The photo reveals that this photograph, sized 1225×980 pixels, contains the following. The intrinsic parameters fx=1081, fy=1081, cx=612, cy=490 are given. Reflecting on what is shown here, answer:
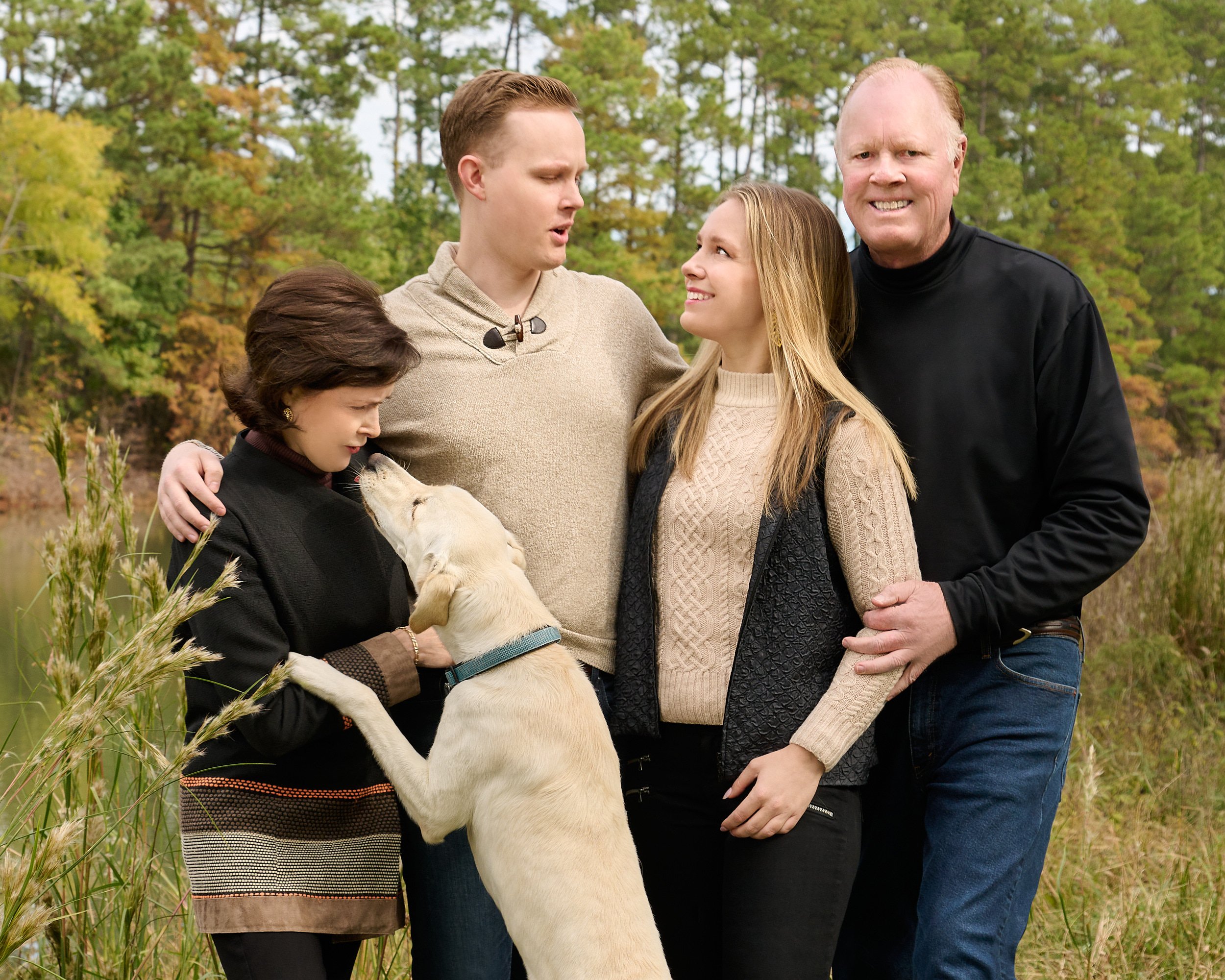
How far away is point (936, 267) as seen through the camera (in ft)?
10.5

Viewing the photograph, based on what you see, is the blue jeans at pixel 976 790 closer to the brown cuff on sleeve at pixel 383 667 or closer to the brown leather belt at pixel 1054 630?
the brown leather belt at pixel 1054 630

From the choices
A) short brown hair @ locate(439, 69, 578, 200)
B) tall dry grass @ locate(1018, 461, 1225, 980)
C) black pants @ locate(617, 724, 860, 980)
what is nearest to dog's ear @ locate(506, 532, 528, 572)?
black pants @ locate(617, 724, 860, 980)

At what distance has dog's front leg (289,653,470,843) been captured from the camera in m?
2.57

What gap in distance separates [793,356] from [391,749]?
1526 millimetres

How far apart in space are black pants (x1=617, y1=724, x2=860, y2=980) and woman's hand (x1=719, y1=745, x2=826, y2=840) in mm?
40

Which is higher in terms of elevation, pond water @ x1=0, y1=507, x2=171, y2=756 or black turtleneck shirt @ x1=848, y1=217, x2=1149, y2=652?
black turtleneck shirt @ x1=848, y1=217, x2=1149, y2=652

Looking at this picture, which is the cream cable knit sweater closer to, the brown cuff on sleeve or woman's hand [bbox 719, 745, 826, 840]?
woman's hand [bbox 719, 745, 826, 840]

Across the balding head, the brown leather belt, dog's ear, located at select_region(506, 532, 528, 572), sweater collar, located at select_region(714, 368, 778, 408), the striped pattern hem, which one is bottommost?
the striped pattern hem

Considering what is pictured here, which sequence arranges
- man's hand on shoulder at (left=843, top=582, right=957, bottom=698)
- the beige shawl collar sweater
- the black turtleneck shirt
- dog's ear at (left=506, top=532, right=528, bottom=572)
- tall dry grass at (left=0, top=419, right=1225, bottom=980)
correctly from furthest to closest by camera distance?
the beige shawl collar sweater → dog's ear at (left=506, top=532, right=528, bottom=572) → the black turtleneck shirt → man's hand on shoulder at (left=843, top=582, right=957, bottom=698) → tall dry grass at (left=0, top=419, right=1225, bottom=980)

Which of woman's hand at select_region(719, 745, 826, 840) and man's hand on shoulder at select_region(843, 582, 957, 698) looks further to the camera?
man's hand on shoulder at select_region(843, 582, 957, 698)

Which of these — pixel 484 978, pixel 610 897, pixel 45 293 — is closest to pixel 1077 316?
pixel 610 897

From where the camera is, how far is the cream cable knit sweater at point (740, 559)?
2.78 metres

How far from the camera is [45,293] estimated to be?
2592 cm

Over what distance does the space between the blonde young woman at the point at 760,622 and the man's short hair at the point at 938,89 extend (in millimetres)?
456
